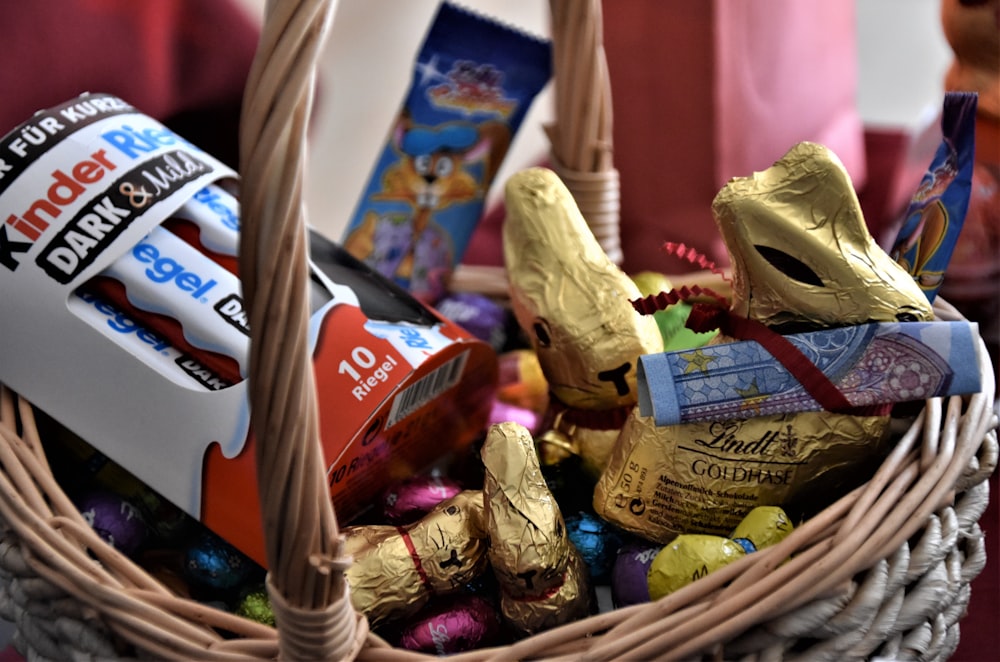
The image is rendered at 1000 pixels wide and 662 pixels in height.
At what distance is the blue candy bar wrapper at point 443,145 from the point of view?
89 centimetres

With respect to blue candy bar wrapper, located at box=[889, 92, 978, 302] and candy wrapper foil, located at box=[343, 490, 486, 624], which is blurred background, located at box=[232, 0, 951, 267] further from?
candy wrapper foil, located at box=[343, 490, 486, 624]

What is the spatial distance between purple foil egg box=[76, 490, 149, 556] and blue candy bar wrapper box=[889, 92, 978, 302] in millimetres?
573

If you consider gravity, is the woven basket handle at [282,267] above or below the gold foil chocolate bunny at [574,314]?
above

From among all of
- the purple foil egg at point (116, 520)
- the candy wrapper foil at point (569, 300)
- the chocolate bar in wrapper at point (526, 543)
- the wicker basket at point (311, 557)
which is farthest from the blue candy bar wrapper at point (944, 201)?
the purple foil egg at point (116, 520)

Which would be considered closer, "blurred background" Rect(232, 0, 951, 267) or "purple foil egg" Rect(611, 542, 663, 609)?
"purple foil egg" Rect(611, 542, 663, 609)

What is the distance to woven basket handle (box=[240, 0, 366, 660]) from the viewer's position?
1.49ft

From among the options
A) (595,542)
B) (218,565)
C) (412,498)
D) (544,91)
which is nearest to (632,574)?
(595,542)

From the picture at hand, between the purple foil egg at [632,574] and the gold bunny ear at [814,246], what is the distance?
178 millimetres

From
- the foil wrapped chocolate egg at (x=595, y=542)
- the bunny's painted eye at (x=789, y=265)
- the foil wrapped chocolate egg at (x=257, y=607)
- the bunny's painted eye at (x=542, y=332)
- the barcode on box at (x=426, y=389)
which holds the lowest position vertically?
the foil wrapped chocolate egg at (x=257, y=607)

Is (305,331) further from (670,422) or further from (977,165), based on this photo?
(977,165)

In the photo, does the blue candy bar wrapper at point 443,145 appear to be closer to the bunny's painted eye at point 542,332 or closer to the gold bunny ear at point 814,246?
the bunny's painted eye at point 542,332

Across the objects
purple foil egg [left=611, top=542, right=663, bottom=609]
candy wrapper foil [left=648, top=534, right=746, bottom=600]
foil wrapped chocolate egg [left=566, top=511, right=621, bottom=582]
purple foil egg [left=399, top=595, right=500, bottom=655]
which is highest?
candy wrapper foil [left=648, top=534, right=746, bottom=600]

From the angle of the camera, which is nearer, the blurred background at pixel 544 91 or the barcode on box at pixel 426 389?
the barcode on box at pixel 426 389

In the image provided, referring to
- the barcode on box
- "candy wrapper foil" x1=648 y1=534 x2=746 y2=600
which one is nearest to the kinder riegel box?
the barcode on box
